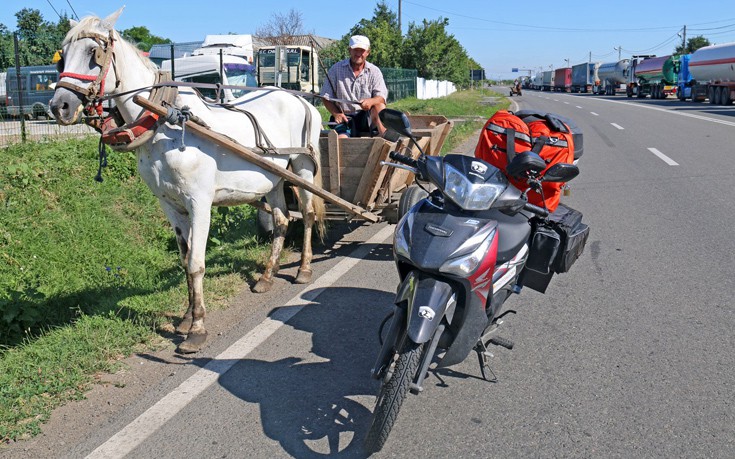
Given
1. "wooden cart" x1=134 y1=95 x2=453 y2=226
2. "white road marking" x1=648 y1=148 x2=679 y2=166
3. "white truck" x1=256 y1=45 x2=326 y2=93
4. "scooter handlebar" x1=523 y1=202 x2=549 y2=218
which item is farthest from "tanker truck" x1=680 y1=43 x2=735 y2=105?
"scooter handlebar" x1=523 y1=202 x2=549 y2=218

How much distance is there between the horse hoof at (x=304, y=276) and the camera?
6160mm

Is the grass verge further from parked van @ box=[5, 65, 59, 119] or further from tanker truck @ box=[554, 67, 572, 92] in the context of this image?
tanker truck @ box=[554, 67, 572, 92]

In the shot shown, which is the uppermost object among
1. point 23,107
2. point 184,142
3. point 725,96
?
point 725,96

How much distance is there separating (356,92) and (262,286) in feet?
8.77

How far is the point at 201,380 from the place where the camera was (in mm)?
4227

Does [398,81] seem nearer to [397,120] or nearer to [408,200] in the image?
[408,200]

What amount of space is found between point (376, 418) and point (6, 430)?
1.96 meters

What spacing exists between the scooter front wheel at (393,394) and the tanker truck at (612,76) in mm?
67208

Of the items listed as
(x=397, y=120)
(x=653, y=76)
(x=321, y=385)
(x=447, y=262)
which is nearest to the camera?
(x=447, y=262)

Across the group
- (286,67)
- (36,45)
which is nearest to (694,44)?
(286,67)

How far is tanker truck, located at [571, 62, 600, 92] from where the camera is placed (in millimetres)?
77594

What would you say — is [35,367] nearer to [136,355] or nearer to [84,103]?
[136,355]

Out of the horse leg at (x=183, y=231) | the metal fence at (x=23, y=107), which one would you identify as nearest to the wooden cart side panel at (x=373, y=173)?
the horse leg at (x=183, y=231)

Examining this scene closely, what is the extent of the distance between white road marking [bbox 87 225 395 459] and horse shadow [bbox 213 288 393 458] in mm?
99
